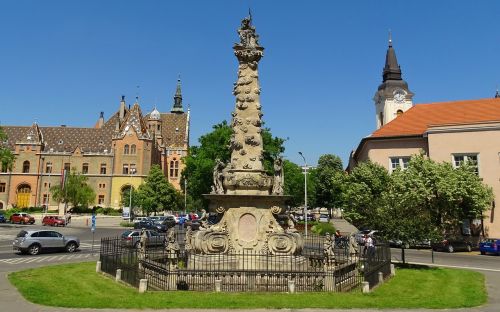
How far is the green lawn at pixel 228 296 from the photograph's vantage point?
11.6 metres

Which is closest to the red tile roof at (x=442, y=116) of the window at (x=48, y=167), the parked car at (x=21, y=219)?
the parked car at (x=21, y=219)

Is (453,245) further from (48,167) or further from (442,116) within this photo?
(48,167)

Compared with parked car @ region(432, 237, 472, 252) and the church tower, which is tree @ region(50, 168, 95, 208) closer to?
the church tower

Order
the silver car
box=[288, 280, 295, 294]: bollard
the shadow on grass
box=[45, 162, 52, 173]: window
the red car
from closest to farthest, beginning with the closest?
box=[288, 280, 295, 294]: bollard, the shadow on grass, the silver car, the red car, box=[45, 162, 52, 173]: window

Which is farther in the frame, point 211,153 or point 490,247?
point 211,153

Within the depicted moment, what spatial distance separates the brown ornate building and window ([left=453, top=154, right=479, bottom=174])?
60778mm

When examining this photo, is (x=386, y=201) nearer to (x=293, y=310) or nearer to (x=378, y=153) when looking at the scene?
(x=293, y=310)

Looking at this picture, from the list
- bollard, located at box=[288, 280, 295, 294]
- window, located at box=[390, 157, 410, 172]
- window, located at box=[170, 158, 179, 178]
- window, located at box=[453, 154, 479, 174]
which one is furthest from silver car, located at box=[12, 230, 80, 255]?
window, located at box=[170, 158, 179, 178]

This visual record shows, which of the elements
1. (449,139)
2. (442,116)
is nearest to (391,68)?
(442,116)

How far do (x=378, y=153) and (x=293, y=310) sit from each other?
34.4 metres

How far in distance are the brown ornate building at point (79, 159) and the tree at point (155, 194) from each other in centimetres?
1286

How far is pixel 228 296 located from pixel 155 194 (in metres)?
58.7

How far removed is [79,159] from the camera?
8738 cm

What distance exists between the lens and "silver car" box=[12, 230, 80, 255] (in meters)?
24.7
